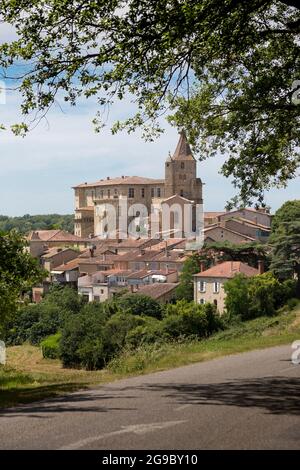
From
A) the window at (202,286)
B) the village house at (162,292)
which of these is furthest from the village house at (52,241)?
the window at (202,286)

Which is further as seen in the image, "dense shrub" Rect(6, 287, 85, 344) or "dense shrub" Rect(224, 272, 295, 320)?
"dense shrub" Rect(6, 287, 85, 344)

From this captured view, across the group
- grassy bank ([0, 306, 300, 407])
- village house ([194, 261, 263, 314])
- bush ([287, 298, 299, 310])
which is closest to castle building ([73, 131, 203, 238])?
village house ([194, 261, 263, 314])

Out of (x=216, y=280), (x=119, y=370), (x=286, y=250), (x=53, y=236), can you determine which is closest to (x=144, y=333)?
(x=286, y=250)

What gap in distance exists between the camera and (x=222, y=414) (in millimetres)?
8086

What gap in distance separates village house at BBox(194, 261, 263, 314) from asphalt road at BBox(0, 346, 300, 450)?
61.5 metres

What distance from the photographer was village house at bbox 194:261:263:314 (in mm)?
73188

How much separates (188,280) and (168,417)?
72.8m

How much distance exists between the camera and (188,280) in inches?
3172

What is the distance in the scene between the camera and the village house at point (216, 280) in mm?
73188

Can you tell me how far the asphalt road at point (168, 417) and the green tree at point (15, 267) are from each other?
9.27m

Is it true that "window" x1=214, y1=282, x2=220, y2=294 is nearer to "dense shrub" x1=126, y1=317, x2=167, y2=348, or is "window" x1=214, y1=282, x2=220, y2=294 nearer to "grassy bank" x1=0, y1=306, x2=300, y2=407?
"dense shrub" x1=126, y1=317, x2=167, y2=348

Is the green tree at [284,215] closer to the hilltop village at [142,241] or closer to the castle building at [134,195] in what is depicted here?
the hilltop village at [142,241]

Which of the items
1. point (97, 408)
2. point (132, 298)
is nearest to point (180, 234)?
point (132, 298)

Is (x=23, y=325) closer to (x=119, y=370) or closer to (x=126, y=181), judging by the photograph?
(x=119, y=370)
